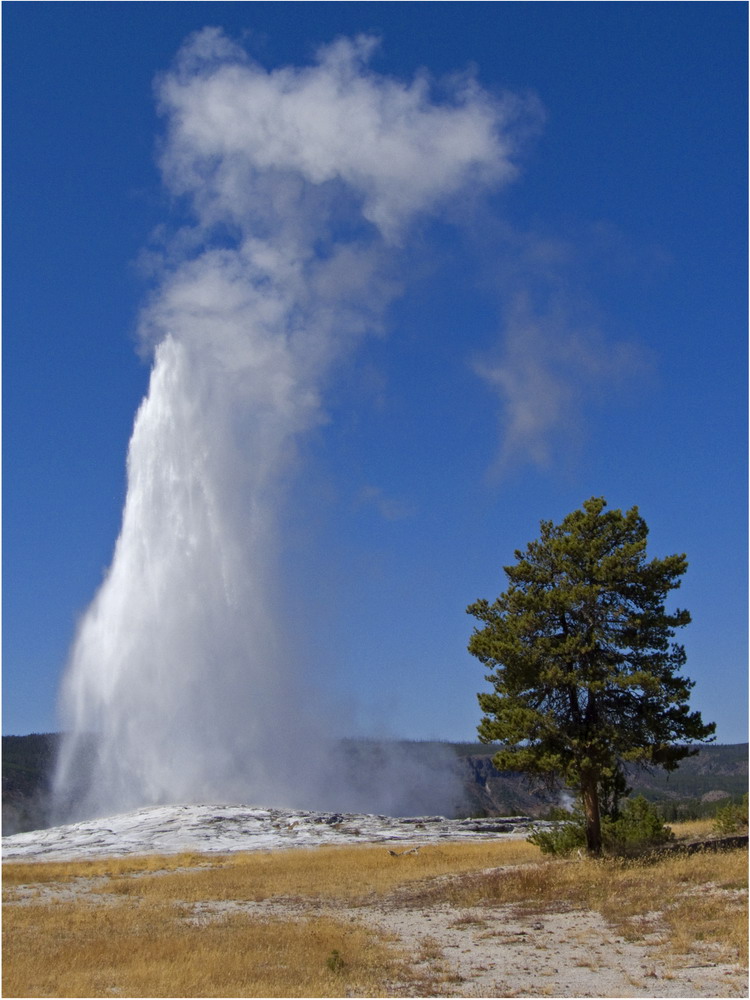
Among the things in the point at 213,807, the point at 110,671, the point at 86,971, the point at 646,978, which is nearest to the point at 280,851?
the point at 213,807

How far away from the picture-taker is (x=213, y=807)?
181 feet

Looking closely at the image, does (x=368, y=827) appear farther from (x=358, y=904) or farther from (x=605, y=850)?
(x=358, y=904)

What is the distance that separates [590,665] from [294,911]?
12.1m

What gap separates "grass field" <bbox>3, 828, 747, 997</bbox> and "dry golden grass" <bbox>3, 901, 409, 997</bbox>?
0.15 ft

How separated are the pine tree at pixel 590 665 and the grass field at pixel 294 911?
11.3 ft

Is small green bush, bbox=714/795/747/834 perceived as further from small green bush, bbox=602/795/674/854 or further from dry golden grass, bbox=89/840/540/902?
dry golden grass, bbox=89/840/540/902

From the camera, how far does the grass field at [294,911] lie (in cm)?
1438

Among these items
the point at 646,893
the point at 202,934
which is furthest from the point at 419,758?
the point at 202,934

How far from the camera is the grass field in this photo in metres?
14.4

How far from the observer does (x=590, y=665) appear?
2842 cm

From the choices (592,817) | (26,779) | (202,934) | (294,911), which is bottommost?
(26,779)

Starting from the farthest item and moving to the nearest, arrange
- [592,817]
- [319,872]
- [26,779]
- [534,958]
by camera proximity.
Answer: [26,779], [319,872], [592,817], [534,958]

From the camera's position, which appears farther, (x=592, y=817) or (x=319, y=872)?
(x=319, y=872)

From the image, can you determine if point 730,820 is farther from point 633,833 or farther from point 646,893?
point 646,893
